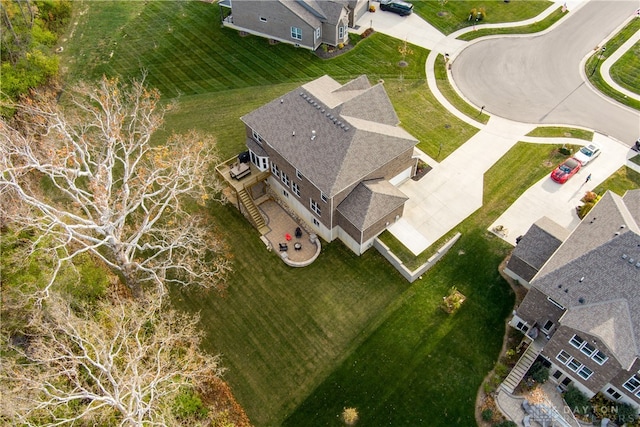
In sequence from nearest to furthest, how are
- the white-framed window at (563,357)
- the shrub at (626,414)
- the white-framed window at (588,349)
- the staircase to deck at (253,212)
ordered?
the white-framed window at (588,349) → the shrub at (626,414) → the white-framed window at (563,357) → the staircase to deck at (253,212)

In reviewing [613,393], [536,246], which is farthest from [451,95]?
[613,393]

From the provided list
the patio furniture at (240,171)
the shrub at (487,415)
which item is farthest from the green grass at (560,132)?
the patio furniture at (240,171)

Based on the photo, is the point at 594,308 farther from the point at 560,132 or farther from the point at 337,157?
the point at 560,132

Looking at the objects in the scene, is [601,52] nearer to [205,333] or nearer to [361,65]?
[361,65]

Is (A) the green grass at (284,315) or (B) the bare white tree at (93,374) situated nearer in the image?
(B) the bare white tree at (93,374)

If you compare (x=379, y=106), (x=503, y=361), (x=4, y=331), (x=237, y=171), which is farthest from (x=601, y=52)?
(x=4, y=331)

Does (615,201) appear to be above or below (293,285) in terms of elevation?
above

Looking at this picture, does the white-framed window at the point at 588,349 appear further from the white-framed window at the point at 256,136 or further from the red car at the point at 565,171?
the white-framed window at the point at 256,136

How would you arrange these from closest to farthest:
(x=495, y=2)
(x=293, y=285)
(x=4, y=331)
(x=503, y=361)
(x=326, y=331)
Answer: (x=4, y=331), (x=503, y=361), (x=326, y=331), (x=293, y=285), (x=495, y=2)

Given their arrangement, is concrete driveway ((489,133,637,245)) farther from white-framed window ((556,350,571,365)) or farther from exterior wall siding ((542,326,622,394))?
white-framed window ((556,350,571,365))
